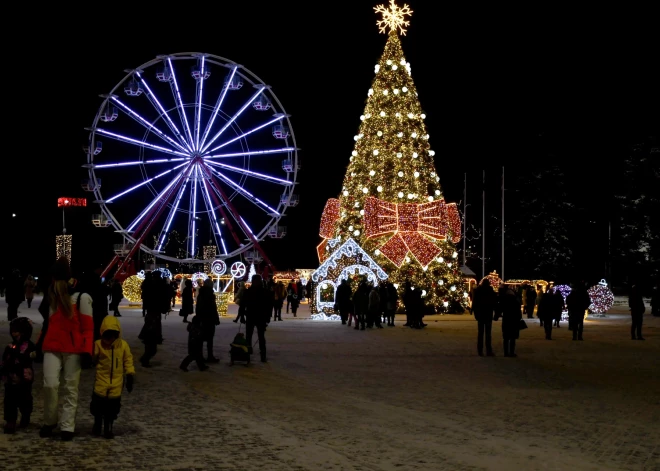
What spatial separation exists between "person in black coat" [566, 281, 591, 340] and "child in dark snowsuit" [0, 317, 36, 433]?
56.3ft

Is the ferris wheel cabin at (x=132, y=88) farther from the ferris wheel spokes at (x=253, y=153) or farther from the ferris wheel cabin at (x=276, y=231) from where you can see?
the ferris wheel cabin at (x=276, y=231)

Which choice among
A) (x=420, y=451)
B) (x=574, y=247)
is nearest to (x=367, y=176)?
(x=420, y=451)

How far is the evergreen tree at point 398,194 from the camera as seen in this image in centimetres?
3769

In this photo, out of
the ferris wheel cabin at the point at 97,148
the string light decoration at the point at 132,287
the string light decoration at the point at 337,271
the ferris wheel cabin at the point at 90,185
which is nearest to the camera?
the string light decoration at the point at 337,271

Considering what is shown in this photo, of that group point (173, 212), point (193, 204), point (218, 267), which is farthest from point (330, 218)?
point (173, 212)

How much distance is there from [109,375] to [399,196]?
29.3 metres

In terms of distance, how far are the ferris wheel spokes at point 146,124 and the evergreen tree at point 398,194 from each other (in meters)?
6.91

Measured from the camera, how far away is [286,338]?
77.5 ft

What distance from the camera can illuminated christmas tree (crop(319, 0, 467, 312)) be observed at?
3769cm

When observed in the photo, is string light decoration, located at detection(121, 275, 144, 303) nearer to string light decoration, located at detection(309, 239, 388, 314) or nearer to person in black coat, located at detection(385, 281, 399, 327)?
string light decoration, located at detection(309, 239, 388, 314)

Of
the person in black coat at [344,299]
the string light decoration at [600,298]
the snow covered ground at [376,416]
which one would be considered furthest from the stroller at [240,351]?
the string light decoration at [600,298]

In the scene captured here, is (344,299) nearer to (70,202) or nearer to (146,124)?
(146,124)

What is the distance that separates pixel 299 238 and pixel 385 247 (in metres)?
59.8

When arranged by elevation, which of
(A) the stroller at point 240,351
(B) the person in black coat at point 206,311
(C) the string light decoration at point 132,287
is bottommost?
(A) the stroller at point 240,351
